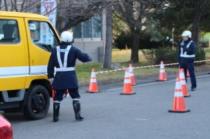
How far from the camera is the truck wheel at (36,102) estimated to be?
37.7 feet

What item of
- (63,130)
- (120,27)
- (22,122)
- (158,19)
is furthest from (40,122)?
(120,27)

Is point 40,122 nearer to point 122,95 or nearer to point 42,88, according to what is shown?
point 42,88

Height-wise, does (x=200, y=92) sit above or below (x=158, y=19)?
below

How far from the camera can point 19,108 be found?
11.5 m

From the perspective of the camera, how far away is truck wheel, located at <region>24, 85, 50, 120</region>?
37.7 feet

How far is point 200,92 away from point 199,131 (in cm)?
679

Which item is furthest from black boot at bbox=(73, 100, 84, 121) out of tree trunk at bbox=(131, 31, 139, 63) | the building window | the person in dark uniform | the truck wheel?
the building window

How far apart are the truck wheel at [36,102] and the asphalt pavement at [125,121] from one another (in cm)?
16

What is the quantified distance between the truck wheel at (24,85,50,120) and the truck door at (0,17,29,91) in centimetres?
34

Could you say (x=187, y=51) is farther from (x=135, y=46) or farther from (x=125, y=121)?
(x=135, y=46)

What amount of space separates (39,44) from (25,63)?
587 mm

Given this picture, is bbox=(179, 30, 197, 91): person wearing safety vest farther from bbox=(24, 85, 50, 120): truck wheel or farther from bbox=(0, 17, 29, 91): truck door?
bbox=(0, 17, 29, 91): truck door

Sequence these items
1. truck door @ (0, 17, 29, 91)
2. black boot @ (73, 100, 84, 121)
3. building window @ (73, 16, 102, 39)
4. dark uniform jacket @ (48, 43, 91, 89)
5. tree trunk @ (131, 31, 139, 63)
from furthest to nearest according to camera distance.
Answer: building window @ (73, 16, 102, 39) → tree trunk @ (131, 31, 139, 63) → black boot @ (73, 100, 84, 121) → dark uniform jacket @ (48, 43, 91, 89) → truck door @ (0, 17, 29, 91)

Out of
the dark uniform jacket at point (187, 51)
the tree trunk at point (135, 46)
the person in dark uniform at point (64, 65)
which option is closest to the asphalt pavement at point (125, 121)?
the person in dark uniform at point (64, 65)
